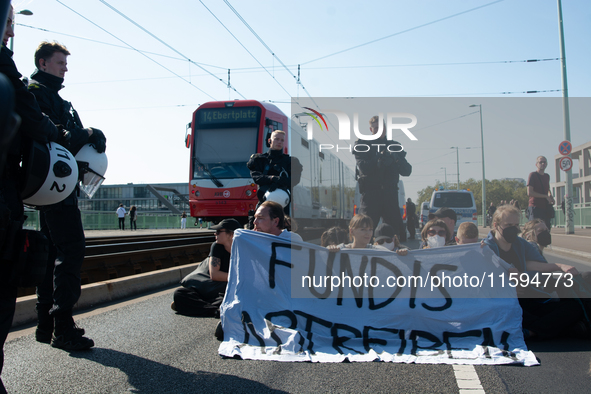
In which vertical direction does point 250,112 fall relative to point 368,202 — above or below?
above

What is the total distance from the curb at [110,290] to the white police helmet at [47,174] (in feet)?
6.64

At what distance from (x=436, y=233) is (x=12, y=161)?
171 inches

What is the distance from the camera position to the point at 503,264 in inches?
160

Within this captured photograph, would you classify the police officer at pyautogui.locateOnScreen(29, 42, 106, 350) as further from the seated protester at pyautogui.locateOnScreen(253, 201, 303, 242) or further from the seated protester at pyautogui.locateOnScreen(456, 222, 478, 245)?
the seated protester at pyautogui.locateOnScreen(456, 222, 478, 245)

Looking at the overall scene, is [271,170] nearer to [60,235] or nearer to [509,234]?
[509,234]

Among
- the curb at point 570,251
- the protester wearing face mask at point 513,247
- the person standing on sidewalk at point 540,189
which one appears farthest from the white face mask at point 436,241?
the curb at point 570,251

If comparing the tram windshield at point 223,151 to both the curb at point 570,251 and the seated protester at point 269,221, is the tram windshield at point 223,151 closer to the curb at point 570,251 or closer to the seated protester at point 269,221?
the curb at point 570,251

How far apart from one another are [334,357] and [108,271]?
495cm

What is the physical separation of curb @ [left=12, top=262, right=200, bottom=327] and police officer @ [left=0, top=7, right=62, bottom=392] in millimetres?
2296

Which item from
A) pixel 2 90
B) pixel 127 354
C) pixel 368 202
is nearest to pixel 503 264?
pixel 368 202

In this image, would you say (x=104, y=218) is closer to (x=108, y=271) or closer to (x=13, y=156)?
(x=108, y=271)

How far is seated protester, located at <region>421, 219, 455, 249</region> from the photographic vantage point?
5.45 metres

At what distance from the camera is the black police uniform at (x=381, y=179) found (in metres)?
5.86

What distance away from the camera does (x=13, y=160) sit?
252cm
